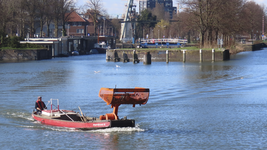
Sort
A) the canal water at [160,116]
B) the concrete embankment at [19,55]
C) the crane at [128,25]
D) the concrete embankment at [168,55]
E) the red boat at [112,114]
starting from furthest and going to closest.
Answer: the crane at [128,25] < the concrete embankment at [19,55] < the concrete embankment at [168,55] < the red boat at [112,114] < the canal water at [160,116]

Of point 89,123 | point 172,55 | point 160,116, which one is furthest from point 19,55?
point 89,123

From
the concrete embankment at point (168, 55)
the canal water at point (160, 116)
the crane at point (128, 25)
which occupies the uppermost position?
the crane at point (128, 25)

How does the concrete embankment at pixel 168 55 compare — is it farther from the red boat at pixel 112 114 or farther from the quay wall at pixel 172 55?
the red boat at pixel 112 114

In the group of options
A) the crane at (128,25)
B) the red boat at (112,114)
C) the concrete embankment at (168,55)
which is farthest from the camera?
the crane at (128,25)

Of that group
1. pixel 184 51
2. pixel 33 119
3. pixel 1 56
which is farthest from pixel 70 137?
pixel 1 56

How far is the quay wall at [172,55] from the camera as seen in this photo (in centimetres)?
8525

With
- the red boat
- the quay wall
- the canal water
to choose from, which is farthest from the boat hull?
the quay wall

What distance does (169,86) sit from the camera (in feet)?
155

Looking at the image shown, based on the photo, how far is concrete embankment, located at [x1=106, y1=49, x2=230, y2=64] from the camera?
8519 centimetres

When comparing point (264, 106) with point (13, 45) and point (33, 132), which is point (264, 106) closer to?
point (33, 132)

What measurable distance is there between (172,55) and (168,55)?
942mm

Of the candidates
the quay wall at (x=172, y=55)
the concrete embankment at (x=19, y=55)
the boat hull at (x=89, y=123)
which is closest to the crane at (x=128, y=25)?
the concrete embankment at (x=19, y=55)

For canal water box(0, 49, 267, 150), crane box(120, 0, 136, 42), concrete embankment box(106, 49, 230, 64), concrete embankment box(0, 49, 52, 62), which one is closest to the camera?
canal water box(0, 49, 267, 150)

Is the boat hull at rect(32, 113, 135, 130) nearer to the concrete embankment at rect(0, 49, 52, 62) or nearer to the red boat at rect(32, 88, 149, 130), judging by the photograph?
the red boat at rect(32, 88, 149, 130)
